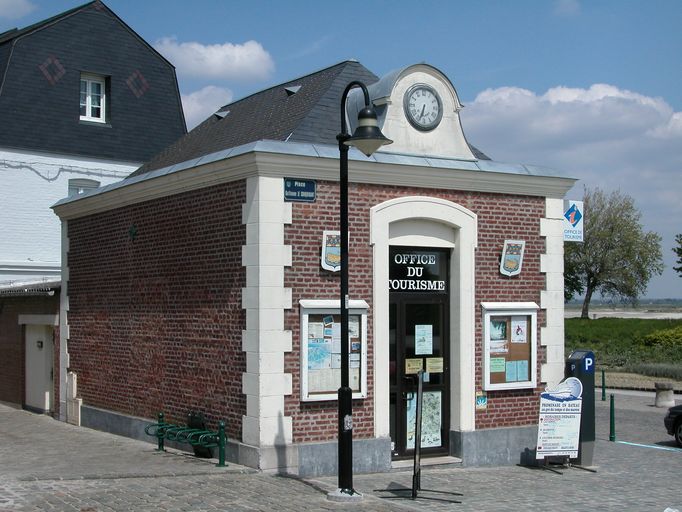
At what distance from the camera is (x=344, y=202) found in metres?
11.1

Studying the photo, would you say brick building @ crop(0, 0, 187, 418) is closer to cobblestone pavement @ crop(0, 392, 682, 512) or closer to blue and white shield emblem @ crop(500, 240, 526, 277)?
cobblestone pavement @ crop(0, 392, 682, 512)

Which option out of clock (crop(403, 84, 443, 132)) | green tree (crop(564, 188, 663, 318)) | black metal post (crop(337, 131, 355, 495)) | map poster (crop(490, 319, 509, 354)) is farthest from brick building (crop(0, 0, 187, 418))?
green tree (crop(564, 188, 663, 318))

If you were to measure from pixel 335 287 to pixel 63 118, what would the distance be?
16811 mm

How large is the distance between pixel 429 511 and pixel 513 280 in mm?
4973

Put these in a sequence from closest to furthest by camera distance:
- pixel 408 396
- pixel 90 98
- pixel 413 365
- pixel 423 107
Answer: pixel 408 396 → pixel 413 365 → pixel 423 107 → pixel 90 98

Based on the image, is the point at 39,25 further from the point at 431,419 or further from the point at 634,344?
the point at 634,344

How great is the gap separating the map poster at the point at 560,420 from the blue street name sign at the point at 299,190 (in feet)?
15.4

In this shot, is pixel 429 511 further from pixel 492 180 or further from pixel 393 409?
pixel 492 180

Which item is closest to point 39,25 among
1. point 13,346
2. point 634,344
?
point 13,346

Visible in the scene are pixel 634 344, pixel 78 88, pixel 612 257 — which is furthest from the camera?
pixel 612 257

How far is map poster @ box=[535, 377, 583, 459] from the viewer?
45.5ft

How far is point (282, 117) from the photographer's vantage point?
15516mm

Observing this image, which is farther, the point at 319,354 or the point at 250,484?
the point at 319,354

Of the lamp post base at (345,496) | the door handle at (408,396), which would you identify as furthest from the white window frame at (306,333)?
the lamp post base at (345,496)
